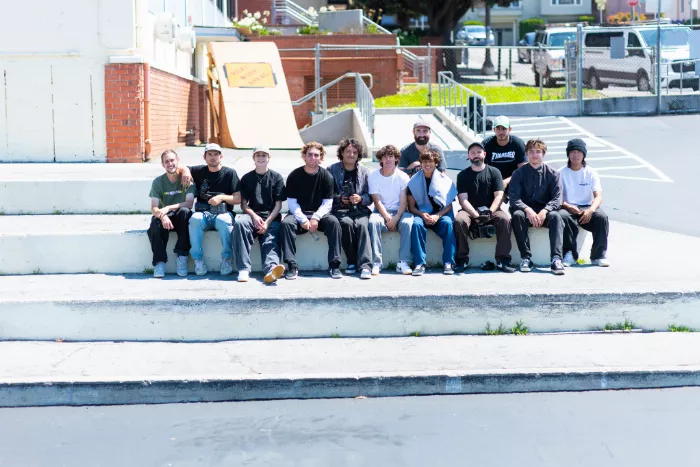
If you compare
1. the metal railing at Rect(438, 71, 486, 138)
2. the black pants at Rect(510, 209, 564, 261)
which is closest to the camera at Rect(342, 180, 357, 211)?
the black pants at Rect(510, 209, 564, 261)

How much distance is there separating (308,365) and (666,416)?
2578 mm

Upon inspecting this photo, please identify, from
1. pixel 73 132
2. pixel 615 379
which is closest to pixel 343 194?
pixel 615 379

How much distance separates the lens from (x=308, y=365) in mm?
6914

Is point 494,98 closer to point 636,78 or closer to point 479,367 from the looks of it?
point 636,78

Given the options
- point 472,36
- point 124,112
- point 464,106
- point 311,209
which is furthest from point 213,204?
point 472,36

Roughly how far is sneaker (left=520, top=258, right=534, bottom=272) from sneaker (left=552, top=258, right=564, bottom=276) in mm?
246

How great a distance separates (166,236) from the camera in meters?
8.61

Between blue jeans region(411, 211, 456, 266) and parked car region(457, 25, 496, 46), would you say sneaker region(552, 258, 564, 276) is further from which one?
parked car region(457, 25, 496, 46)

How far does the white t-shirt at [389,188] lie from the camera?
922 centimetres

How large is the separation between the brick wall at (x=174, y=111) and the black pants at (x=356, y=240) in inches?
227

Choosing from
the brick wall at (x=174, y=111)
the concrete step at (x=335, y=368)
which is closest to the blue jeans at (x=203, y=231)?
the concrete step at (x=335, y=368)

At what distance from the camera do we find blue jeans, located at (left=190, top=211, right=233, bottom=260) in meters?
8.57

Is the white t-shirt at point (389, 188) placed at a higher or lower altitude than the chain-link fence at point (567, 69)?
lower

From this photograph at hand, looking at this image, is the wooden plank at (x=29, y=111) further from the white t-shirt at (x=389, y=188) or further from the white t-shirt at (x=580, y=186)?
Result: the white t-shirt at (x=580, y=186)
